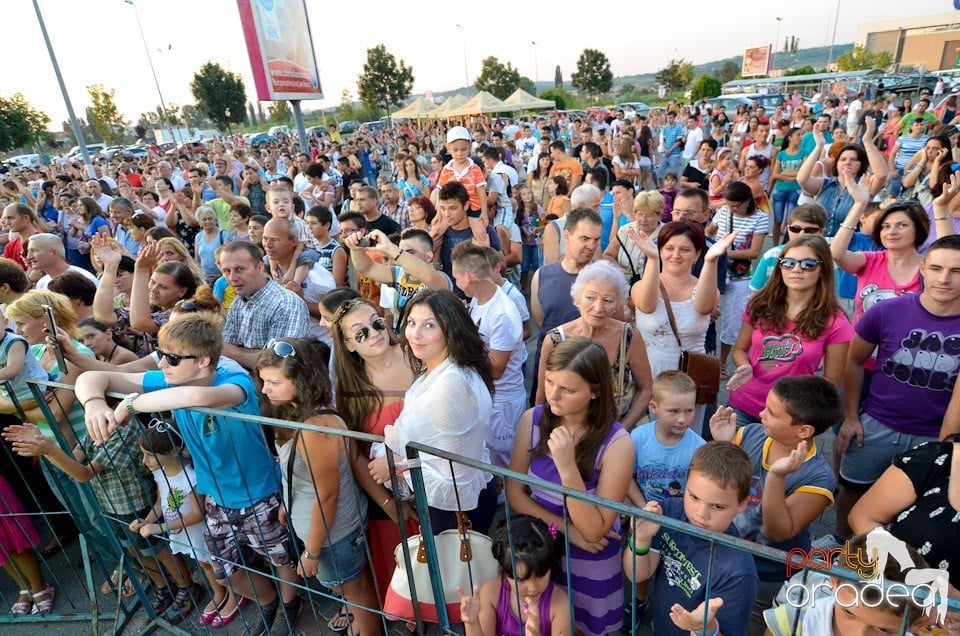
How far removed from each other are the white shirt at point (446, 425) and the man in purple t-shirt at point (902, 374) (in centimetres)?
209

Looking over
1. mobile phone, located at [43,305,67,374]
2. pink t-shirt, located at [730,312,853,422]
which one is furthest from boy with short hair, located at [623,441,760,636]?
mobile phone, located at [43,305,67,374]

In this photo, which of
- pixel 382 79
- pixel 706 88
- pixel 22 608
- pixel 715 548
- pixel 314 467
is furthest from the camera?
pixel 382 79

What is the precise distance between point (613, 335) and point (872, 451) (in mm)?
1522

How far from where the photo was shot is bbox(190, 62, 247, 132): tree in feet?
153

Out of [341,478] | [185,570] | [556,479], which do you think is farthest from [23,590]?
[556,479]

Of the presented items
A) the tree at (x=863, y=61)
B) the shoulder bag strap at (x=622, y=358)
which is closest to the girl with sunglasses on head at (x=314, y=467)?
the shoulder bag strap at (x=622, y=358)

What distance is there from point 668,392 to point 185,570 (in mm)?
3195

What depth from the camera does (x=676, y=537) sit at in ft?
6.94

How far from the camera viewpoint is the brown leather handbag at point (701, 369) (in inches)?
120

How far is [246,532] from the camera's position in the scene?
8.94ft

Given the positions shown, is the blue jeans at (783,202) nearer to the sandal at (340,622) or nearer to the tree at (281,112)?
the sandal at (340,622)

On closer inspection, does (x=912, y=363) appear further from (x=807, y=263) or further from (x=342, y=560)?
(x=342, y=560)

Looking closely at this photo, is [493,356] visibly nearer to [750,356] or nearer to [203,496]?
[750,356]

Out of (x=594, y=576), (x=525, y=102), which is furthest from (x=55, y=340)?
(x=525, y=102)
